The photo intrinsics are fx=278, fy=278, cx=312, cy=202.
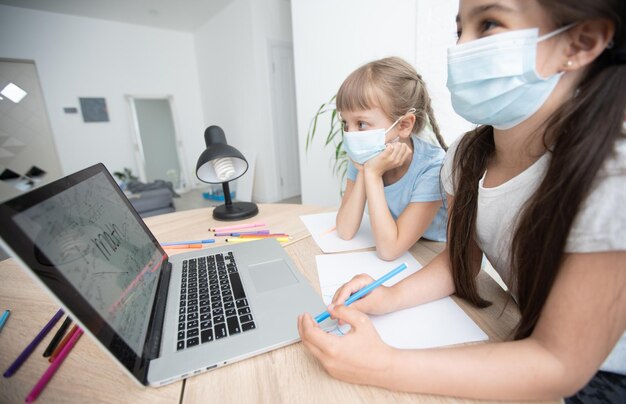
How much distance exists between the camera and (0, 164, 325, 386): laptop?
0.33m

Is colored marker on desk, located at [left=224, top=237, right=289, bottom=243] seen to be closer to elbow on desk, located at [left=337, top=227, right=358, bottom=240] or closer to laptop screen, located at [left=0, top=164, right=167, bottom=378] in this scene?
elbow on desk, located at [left=337, top=227, right=358, bottom=240]

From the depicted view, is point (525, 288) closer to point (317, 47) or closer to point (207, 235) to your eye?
point (207, 235)

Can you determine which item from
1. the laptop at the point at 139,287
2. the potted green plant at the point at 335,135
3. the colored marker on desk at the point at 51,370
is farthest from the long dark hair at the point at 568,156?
the potted green plant at the point at 335,135

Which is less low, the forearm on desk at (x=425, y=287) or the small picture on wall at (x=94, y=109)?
the small picture on wall at (x=94, y=109)

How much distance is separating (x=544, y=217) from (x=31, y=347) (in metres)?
0.82

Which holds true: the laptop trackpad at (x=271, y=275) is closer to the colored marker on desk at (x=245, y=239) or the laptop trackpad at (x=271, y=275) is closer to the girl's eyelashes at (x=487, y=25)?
the colored marker on desk at (x=245, y=239)

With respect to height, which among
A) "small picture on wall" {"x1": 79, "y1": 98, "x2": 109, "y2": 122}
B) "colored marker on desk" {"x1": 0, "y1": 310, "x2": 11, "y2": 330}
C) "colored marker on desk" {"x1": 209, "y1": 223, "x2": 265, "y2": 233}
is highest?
"small picture on wall" {"x1": 79, "y1": 98, "x2": 109, "y2": 122}

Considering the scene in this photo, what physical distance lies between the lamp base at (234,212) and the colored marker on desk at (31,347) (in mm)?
595

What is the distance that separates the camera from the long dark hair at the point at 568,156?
0.36 metres

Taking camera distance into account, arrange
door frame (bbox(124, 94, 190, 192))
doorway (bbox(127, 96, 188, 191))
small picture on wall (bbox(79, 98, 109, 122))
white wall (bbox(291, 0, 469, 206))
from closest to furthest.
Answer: white wall (bbox(291, 0, 469, 206)) < small picture on wall (bbox(79, 98, 109, 122)) < door frame (bbox(124, 94, 190, 192)) < doorway (bbox(127, 96, 188, 191))

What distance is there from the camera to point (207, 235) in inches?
37.2

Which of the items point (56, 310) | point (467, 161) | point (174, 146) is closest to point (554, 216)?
point (467, 161)

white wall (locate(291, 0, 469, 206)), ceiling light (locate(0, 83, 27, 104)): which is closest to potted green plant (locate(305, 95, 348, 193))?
white wall (locate(291, 0, 469, 206))

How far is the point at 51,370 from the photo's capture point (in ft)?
1.33
